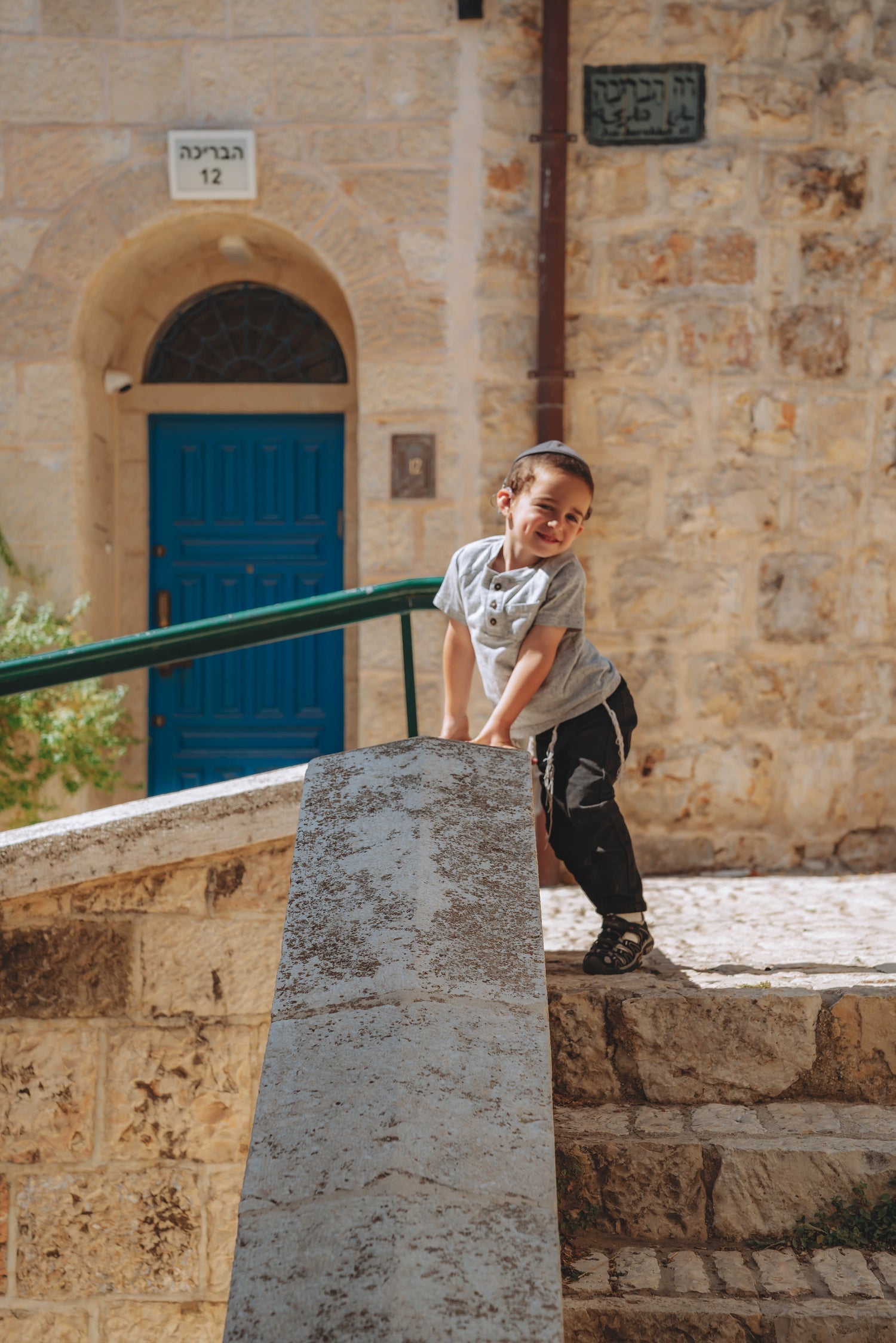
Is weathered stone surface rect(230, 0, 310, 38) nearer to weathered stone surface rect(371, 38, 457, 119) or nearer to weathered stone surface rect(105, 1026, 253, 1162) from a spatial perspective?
weathered stone surface rect(371, 38, 457, 119)

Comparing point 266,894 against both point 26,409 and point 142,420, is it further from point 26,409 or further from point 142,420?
point 142,420

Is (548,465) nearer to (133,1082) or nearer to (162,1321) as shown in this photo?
(133,1082)

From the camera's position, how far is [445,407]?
16.2 feet

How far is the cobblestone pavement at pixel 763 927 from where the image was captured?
2.52 metres

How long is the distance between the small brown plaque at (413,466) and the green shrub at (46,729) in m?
1.49

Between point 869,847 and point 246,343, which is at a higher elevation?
point 246,343

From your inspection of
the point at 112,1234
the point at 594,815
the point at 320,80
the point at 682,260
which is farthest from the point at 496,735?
the point at 320,80

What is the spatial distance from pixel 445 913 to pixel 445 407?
12.2ft

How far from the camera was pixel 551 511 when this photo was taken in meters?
2.39

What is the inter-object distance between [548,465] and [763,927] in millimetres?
1606

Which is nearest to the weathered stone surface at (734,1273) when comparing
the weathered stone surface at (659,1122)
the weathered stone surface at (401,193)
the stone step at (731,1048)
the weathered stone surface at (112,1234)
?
the weathered stone surface at (659,1122)

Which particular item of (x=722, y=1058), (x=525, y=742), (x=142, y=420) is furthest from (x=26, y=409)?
(x=722, y=1058)

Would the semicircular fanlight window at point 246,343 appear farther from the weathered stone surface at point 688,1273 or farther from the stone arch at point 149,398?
the weathered stone surface at point 688,1273

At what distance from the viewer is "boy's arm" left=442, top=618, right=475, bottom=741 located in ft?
8.20
